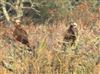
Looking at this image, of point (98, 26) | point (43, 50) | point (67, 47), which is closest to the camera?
point (43, 50)

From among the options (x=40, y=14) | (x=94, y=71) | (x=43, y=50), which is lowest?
(x=40, y=14)

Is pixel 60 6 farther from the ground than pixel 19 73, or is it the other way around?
pixel 19 73

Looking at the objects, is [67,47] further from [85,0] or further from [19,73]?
[85,0]

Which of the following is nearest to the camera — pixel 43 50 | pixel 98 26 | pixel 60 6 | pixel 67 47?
pixel 43 50

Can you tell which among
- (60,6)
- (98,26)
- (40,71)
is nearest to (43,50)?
(40,71)

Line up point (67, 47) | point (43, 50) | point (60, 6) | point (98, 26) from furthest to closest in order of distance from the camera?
point (60, 6), point (98, 26), point (67, 47), point (43, 50)

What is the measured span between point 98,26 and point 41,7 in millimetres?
4669

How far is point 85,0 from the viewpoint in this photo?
56.4 feet

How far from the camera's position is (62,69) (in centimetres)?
438

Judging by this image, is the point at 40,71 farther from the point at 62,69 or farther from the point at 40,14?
the point at 40,14

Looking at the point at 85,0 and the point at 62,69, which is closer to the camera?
the point at 62,69

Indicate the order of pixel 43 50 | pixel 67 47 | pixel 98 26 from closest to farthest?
pixel 43 50
pixel 67 47
pixel 98 26

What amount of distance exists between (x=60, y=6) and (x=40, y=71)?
42.0 feet

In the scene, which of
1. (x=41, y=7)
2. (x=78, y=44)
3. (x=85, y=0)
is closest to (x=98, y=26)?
(x=85, y=0)
